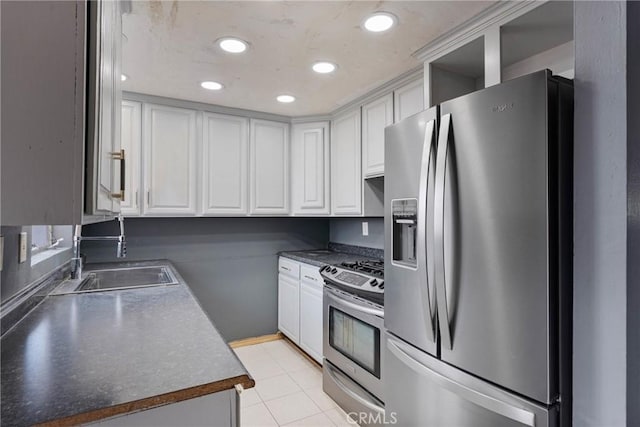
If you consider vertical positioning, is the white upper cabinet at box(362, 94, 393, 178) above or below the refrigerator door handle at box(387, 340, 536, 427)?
above

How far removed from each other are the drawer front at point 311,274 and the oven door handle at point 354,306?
0.29m

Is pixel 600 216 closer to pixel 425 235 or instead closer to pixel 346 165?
pixel 425 235

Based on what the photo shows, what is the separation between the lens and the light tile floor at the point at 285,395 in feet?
7.12

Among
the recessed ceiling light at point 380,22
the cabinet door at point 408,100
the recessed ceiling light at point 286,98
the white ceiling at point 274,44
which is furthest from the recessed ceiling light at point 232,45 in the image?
the cabinet door at point 408,100

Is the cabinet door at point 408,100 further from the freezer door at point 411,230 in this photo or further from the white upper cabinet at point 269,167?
the white upper cabinet at point 269,167

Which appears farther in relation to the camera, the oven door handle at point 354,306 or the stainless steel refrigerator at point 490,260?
the oven door handle at point 354,306

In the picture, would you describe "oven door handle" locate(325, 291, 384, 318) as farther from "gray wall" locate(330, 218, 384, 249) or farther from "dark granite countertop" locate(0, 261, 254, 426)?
"dark granite countertop" locate(0, 261, 254, 426)

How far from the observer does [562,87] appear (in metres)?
1.09

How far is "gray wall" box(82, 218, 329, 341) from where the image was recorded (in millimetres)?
3076

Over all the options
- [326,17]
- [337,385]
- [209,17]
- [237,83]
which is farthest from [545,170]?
[237,83]

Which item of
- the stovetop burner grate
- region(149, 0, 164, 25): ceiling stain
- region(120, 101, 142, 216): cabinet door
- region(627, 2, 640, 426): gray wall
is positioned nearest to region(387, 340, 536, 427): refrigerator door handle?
region(627, 2, 640, 426): gray wall

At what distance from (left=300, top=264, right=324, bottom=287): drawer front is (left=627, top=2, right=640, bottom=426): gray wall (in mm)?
1965

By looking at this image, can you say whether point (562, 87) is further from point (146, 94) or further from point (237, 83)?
point (146, 94)

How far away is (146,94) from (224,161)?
80cm
